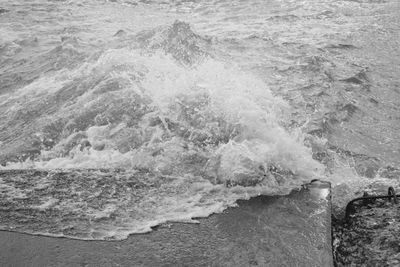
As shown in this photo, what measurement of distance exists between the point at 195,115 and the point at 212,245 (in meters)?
2.23

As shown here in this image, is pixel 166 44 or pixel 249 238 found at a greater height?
pixel 166 44

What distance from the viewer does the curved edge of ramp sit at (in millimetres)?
2748

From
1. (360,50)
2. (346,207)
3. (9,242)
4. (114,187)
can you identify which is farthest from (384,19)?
(9,242)

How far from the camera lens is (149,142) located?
14.9ft

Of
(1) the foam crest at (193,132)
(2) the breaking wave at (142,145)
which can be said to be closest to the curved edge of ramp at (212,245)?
(2) the breaking wave at (142,145)

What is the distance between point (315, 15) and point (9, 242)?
10857 millimetres

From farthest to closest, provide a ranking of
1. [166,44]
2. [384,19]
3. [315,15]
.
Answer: [315,15] → [384,19] → [166,44]

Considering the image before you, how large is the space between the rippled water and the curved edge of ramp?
0.16m

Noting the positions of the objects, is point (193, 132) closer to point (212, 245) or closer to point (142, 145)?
point (142, 145)

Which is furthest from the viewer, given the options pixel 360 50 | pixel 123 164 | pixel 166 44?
pixel 360 50

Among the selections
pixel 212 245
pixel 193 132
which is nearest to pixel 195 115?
pixel 193 132

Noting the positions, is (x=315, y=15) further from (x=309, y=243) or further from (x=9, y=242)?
(x=9, y=242)

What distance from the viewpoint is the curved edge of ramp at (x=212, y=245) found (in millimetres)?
2748

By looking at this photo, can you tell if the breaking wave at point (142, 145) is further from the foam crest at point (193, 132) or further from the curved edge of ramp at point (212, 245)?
the curved edge of ramp at point (212, 245)
